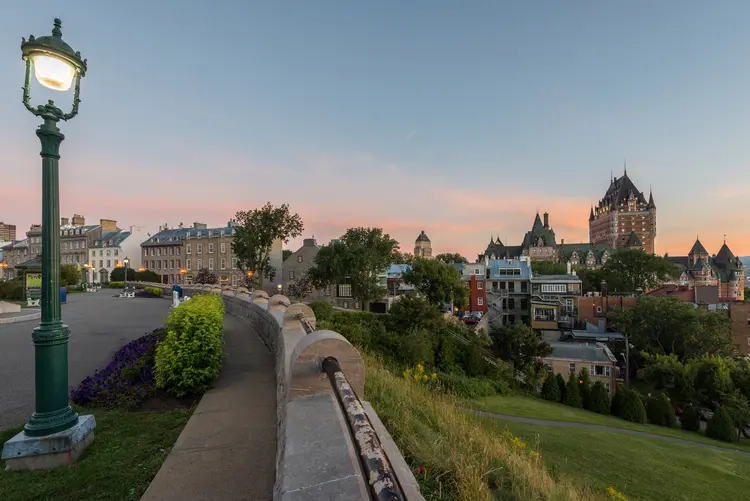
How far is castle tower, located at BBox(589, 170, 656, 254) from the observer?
450 feet

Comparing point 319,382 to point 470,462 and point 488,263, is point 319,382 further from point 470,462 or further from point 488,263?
point 488,263

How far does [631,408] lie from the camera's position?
24.2 meters

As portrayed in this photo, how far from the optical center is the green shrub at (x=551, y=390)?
86.9 feet

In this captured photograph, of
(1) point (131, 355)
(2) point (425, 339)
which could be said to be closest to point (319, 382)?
(1) point (131, 355)

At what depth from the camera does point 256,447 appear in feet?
12.8

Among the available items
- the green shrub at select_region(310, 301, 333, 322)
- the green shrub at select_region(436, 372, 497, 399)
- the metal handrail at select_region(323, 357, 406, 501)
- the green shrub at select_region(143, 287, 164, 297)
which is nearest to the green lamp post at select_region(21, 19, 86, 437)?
the metal handrail at select_region(323, 357, 406, 501)

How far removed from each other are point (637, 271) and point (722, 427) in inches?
2079

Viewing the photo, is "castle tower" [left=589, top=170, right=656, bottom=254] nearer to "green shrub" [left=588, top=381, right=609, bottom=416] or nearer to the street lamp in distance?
"green shrub" [left=588, top=381, right=609, bottom=416]

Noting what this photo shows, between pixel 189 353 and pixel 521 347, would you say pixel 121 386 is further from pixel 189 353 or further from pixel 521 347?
pixel 521 347

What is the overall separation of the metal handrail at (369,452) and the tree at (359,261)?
35.5 m

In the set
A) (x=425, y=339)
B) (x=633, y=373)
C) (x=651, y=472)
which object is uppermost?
(x=425, y=339)

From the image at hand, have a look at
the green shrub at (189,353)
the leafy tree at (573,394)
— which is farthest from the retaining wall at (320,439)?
the leafy tree at (573,394)

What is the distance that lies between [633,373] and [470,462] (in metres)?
44.8

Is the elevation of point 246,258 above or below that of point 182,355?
above
